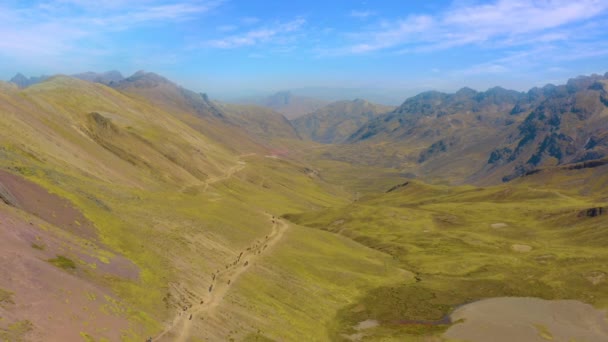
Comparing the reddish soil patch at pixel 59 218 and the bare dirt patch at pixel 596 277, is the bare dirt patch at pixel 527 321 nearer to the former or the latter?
the bare dirt patch at pixel 596 277

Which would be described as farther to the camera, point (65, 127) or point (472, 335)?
point (65, 127)

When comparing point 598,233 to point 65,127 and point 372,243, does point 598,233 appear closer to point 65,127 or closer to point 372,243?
point 372,243

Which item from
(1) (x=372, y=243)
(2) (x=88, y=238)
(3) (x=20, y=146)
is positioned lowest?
(1) (x=372, y=243)

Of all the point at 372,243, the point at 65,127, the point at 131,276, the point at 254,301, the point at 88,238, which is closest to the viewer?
the point at 131,276

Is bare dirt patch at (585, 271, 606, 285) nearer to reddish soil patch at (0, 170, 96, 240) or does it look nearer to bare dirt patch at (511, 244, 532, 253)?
bare dirt patch at (511, 244, 532, 253)

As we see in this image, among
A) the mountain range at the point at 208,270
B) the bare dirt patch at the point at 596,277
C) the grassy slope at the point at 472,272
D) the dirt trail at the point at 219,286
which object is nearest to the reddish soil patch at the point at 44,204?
the mountain range at the point at 208,270

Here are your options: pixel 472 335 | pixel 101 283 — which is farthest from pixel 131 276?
pixel 472 335
